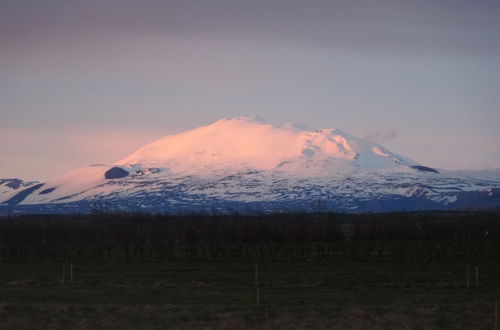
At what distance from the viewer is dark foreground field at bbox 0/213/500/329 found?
25.8 metres

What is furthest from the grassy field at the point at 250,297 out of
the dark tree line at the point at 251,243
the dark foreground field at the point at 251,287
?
the dark tree line at the point at 251,243

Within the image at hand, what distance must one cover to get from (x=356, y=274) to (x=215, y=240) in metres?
41.9

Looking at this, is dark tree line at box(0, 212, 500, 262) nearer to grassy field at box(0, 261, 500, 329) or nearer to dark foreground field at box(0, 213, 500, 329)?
dark foreground field at box(0, 213, 500, 329)

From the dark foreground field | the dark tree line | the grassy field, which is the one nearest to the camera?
the grassy field

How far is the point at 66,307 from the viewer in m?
28.4

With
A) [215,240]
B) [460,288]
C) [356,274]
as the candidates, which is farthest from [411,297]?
[215,240]

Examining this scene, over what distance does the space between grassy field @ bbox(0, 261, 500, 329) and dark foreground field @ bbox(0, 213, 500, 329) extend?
45 millimetres

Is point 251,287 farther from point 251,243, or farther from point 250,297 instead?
point 251,243

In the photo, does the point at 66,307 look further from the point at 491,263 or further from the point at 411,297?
the point at 491,263

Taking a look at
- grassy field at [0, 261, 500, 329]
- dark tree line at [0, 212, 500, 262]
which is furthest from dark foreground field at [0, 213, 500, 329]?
dark tree line at [0, 212, 500, 262]

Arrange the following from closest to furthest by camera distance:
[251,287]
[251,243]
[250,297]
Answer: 1. [250,297]
2. [251,287]
3. [251,243]

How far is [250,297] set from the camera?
32.8m

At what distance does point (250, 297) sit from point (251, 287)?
16.2ft

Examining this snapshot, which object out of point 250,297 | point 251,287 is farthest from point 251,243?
point 250,297
